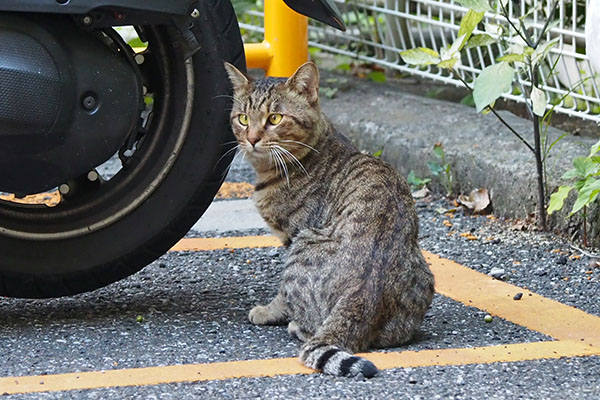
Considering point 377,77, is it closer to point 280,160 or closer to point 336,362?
point 280,160

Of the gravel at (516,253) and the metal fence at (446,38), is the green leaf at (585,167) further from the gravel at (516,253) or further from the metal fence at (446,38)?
the metal fence at (446,38)

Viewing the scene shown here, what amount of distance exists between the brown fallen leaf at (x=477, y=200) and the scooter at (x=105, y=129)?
1520mm

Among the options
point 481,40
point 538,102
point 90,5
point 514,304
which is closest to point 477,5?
point 481,40

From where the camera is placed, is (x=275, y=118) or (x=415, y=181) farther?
(x=415, y=181)

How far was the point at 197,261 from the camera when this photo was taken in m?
4.06

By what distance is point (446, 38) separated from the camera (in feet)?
19.7

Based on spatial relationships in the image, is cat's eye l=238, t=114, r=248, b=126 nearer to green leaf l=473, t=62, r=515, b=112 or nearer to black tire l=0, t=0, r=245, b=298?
black tire l=0, t=0, r=245, b=298

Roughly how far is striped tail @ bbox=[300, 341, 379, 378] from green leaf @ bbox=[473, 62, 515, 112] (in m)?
1.32

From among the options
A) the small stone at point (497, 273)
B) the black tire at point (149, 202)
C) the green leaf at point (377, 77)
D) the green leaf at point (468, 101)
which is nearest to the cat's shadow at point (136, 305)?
the black tire at point (149, 202)

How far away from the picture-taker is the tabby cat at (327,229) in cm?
305

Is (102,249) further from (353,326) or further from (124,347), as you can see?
(353,326)

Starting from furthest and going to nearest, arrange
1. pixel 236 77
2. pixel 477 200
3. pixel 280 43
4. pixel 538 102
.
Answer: pixel 477 200 < pixel 280 43 < pixel 538 102 < pixel 236 77

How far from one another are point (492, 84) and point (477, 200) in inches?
36.5

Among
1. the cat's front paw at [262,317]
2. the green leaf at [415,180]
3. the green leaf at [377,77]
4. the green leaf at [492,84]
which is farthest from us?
the green leaf at [377,77]
